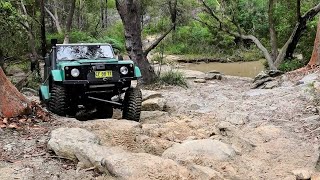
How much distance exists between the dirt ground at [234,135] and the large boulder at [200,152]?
0.13 meters

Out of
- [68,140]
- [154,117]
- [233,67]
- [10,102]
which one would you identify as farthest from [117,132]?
[233,67]

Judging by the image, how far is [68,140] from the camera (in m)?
5.41

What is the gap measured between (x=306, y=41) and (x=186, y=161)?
14.2 meters

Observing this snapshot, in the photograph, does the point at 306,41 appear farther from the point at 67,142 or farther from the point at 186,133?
the point at 67,142

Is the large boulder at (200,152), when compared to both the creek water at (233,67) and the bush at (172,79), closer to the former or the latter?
the bush at (172,79)

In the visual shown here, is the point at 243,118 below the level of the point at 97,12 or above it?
below

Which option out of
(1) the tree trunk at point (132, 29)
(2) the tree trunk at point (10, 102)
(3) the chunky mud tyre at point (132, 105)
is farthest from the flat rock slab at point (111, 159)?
(1) the tree trunk at point (132, 29)

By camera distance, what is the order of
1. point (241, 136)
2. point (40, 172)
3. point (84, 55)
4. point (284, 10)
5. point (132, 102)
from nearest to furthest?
point (40, 172)
point (241, 136)
point (132, 102)
point (84, 55)
point (284, 10)

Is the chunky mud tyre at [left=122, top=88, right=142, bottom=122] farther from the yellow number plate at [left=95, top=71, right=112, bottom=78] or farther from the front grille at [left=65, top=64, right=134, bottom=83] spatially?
the yellow number plate at [left=95, top=71, right=112, bottom=78]

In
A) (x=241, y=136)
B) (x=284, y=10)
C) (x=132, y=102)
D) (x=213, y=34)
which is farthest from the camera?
(x=213, y=34)

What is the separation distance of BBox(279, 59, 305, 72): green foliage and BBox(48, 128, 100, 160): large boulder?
12.4 meters

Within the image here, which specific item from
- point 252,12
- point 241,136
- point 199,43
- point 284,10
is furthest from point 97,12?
point 241,136

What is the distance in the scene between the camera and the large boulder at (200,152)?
529cm

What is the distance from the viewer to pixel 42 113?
22.4 feet
